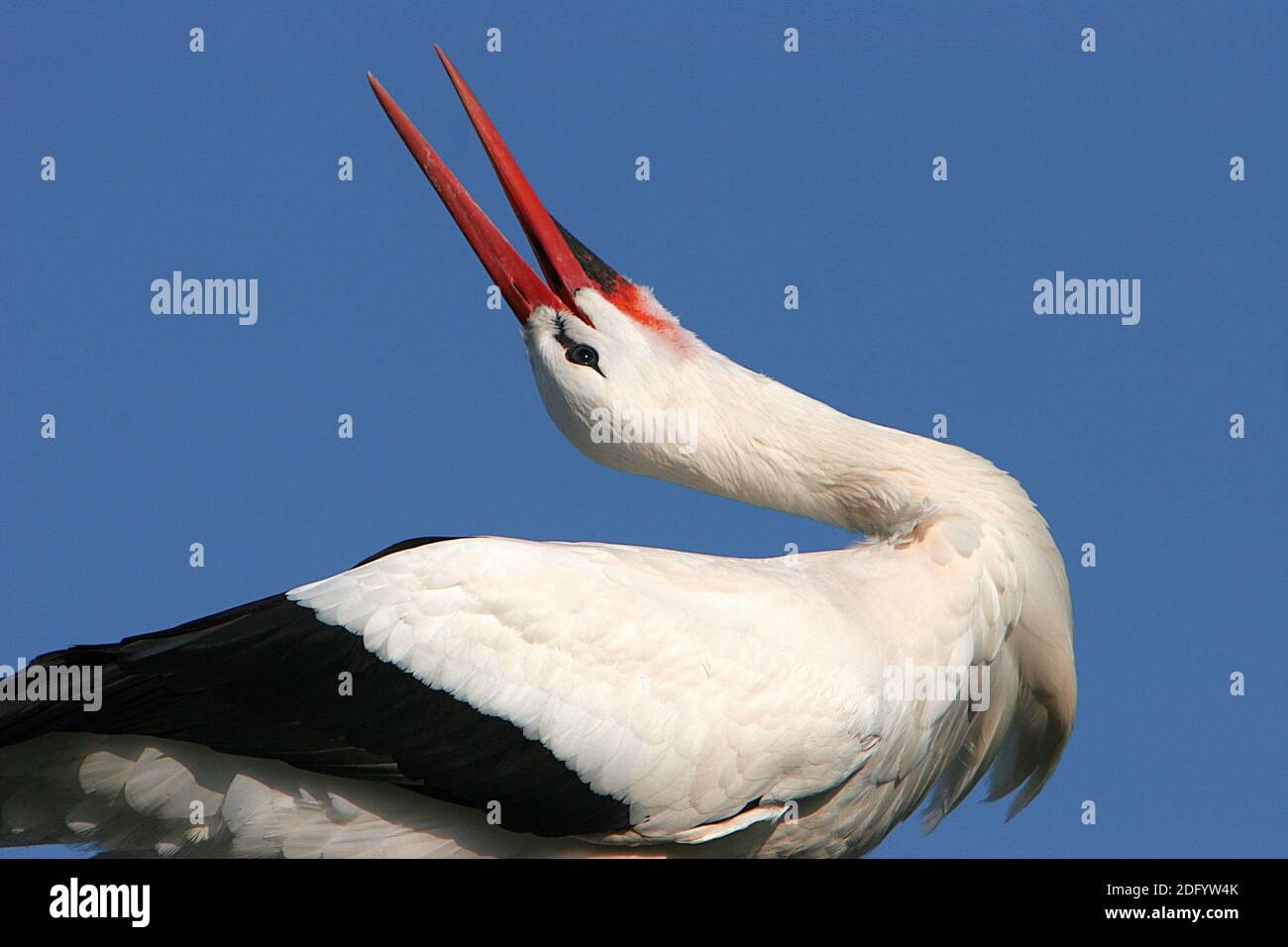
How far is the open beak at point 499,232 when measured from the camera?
712 cm

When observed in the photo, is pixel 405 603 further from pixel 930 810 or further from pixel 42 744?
pixel 930 810

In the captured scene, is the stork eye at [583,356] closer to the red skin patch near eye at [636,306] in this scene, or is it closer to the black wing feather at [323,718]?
the red skin patch near eye at [636,306]

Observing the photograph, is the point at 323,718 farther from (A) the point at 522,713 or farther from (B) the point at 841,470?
(B) the point at 841,470

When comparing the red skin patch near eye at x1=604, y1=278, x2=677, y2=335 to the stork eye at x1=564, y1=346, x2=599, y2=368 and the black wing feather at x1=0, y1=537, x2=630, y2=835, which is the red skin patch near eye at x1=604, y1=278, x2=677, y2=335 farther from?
the black wing feather at x1=0, y1=537, x2=630, y2=835

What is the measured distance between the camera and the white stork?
5645 millimetres

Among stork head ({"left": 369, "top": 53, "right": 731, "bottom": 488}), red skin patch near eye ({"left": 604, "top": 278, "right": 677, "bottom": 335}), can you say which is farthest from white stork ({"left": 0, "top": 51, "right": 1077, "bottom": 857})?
red skin patch near eye ({"left": 604, "top": 278, "right": 677, "bottom": 335})

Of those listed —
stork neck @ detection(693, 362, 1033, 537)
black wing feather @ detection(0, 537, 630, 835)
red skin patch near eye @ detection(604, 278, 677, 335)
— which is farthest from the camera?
red skin patch near eye @ detection(604, 278, 677, 335)

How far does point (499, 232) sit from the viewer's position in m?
7.25

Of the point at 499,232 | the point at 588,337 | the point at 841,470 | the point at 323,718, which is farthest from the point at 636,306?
the point at 323,718

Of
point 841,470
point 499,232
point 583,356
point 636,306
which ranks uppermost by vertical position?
point 499,232

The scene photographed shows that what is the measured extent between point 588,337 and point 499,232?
2.29 feet

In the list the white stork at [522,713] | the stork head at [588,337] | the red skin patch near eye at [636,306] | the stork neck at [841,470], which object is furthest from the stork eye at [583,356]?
the white stork at [522,713]
